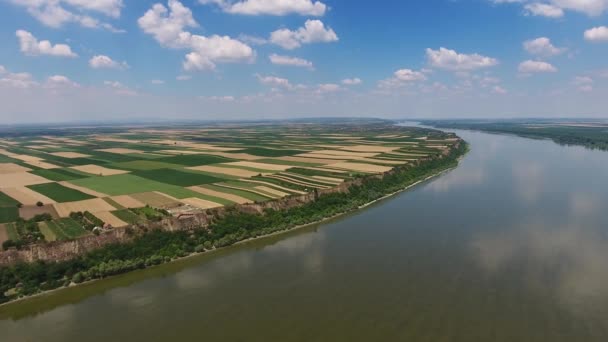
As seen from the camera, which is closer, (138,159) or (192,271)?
(192,271)

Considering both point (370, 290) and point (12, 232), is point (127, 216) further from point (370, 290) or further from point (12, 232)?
point (370, 290)

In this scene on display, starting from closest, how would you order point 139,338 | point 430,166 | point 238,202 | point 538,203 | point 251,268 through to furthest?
point 139,338
point 251,268
point 238,202
point 538,203
point 430,166

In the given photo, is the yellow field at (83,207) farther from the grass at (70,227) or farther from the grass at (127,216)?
the grass at (70,227)

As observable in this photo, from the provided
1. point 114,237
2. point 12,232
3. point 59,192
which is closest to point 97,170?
point 59,192

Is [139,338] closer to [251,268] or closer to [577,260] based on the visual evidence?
[251,268]

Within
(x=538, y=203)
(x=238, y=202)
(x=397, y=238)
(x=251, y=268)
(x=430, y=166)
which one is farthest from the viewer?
(x=430, y=166)

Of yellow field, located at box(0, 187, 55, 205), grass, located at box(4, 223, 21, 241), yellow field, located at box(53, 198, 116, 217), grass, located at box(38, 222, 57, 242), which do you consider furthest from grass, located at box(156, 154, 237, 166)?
grass, located at box(4, 223, 21, 241)

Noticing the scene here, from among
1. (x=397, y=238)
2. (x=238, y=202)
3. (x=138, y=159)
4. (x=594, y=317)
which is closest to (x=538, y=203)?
(x=397, y=238)
